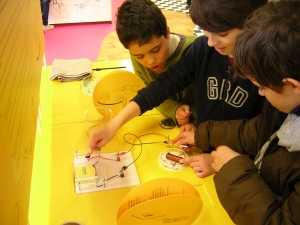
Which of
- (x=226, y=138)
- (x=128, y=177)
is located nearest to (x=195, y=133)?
(x=226, y=138)

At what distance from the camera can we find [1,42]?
51cm

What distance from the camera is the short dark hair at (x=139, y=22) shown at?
1160 mm

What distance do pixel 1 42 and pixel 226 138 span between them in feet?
2.36

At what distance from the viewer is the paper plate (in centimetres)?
118

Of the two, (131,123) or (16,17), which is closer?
(16,17)

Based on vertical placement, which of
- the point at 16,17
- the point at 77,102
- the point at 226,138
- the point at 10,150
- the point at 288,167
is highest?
the point at 16,17

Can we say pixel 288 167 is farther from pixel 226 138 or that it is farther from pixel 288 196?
pixel 226 138

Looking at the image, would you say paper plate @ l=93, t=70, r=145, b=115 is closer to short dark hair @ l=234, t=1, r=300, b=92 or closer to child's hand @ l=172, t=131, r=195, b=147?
child's hand @ l=172, t=131, r=195, b=147

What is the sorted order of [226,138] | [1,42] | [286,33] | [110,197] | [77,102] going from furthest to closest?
[77,102]
[226,138]
[110,197]
[286,33]
[1,42]

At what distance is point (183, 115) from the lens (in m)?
1.20

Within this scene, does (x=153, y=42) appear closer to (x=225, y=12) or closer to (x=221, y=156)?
(x=225, y=12)

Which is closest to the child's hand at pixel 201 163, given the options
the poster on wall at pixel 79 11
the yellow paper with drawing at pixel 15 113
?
the yellow paper with drawing at pixel 15 113

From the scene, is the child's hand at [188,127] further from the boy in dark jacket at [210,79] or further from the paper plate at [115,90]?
the paper plate at [115,90]

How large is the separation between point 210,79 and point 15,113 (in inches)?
27.7
